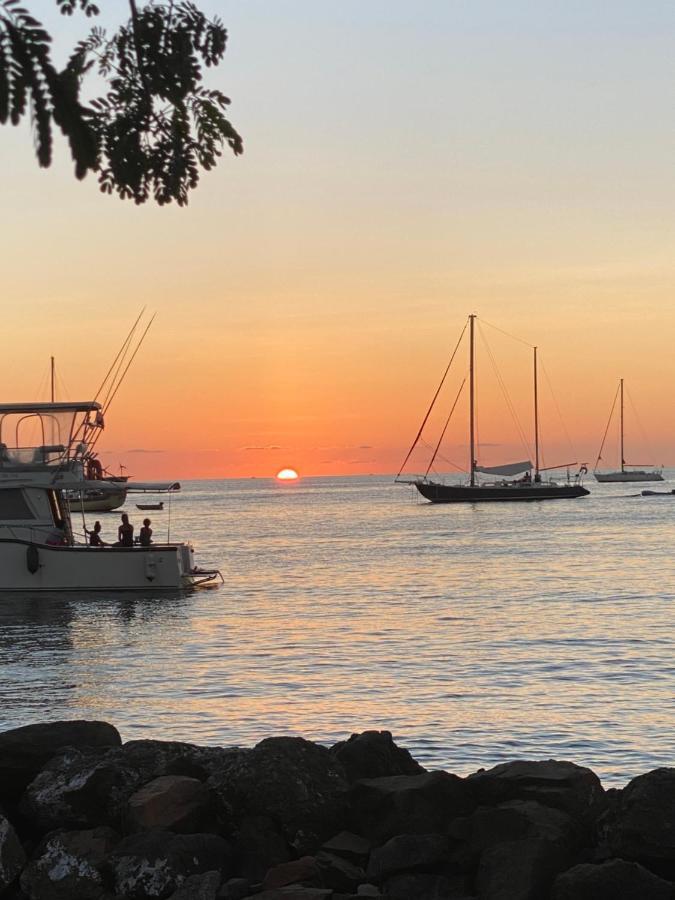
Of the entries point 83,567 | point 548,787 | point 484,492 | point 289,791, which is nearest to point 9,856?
point 289,791

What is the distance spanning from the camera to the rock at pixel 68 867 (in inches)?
368

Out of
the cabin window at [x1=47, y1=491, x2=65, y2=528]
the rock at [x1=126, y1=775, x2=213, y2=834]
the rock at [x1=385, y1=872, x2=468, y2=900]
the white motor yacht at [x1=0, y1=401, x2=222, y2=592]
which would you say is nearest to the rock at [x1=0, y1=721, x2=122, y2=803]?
the rock at [x1=126, y1=775, x2=213, y2=834]

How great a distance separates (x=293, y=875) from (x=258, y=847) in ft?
2.06

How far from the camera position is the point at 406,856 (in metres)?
9.27

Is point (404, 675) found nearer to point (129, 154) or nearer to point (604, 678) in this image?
point (604, 678)

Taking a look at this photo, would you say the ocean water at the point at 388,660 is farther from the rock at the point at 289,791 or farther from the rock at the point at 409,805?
the rock at the point at 289,791

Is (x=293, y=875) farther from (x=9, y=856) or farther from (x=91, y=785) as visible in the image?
(x=9, y=856)

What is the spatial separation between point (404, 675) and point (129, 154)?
18.0 meters

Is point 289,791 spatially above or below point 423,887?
above

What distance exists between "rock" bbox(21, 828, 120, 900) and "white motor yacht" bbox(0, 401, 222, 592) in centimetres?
2795

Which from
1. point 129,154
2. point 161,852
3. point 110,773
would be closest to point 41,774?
point 110,773

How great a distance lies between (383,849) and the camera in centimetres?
936

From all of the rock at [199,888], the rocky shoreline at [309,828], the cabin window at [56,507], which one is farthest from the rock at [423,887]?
the cabin window at [56,507]

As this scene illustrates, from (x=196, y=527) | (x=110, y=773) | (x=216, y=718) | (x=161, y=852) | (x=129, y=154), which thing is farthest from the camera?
(x=196, y=527)
